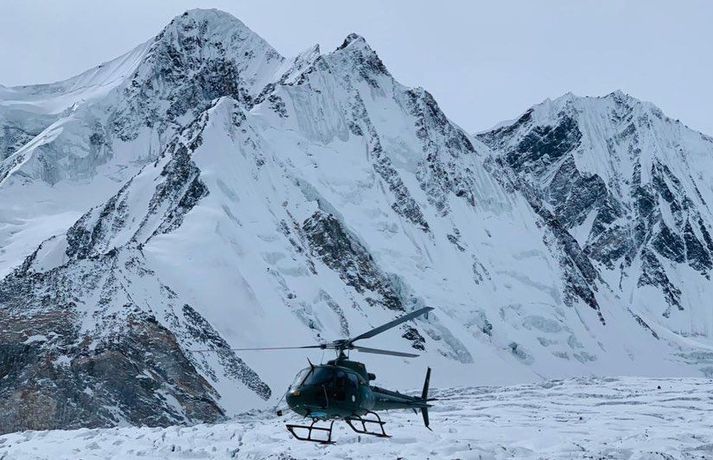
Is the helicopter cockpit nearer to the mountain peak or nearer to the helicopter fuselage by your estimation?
the helicopter fuselage

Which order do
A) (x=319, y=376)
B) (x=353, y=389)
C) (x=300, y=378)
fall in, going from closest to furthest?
1. (x=319, y=376)
2. (x=300, y=378)
3. (x=353, y=389)

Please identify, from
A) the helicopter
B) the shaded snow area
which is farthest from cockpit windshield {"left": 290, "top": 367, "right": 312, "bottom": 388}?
the shaded snow area

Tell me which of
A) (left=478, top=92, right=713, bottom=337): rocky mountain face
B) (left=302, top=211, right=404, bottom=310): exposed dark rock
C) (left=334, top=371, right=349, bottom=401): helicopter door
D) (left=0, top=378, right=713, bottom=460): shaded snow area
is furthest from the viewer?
(left=478, top=92, right=713, bottom=337): rocky mountain face

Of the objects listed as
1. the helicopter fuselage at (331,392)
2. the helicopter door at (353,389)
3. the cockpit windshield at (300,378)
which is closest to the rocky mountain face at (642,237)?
the helicopter fuselage at (331,392)

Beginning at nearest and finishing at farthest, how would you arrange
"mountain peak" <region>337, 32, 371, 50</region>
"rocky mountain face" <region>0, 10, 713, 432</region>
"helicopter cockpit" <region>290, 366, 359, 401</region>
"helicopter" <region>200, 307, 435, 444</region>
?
"helicopter" <region>200, 307, 435, 444</region>
"helicopter cockpit" <region>290, 366, 359, 401</region>
"rocky mountain face" <region>0, 10, 713, 432</region>
"mountain peak" <region>337, 32, 371, 50</region>

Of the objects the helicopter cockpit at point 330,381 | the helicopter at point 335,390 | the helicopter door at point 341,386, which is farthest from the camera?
the helicopter door at point 341,386

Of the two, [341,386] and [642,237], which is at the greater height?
[642,237]

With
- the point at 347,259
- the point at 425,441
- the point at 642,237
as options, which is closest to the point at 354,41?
the point at 347,259

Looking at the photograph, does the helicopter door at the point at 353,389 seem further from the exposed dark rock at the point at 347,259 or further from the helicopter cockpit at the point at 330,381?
the exposed dark rock at the point at 347,259

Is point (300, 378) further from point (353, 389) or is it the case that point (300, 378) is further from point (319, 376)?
point (353, 389)
